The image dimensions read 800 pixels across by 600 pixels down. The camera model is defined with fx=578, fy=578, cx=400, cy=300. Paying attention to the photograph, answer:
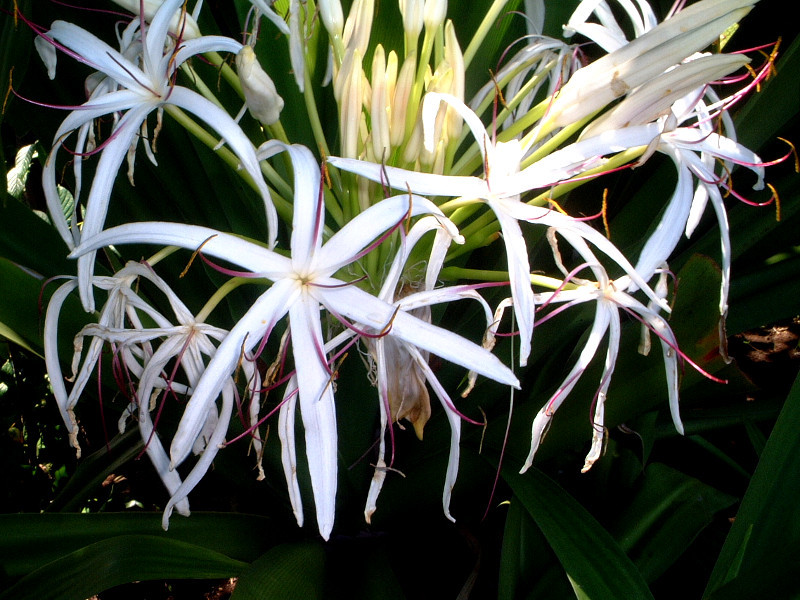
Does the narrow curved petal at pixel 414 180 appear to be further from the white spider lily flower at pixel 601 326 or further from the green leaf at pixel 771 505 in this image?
the green leaf at pixel 771 505

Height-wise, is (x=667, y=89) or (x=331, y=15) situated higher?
(x=331, y=15)

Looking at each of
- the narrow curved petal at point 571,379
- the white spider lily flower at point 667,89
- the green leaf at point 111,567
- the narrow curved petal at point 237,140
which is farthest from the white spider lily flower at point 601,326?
the green leaf at point 111,567

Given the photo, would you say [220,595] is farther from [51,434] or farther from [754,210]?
[754,210]

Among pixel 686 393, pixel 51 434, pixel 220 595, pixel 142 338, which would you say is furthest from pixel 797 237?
pixel 51 434

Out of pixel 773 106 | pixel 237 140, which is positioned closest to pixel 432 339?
pixel 237 140

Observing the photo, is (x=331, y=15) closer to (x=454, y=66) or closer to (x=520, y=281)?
(x=454, y=66)

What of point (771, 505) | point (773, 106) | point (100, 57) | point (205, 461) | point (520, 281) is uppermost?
point (100, 57)

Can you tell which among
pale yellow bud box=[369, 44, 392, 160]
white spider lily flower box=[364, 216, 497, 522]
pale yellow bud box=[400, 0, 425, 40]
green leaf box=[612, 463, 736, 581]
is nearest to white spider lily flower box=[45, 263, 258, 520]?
white spider lily flower box=[364, 216, 497, 522]

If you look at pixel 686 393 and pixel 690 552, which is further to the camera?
pixel 690 552
